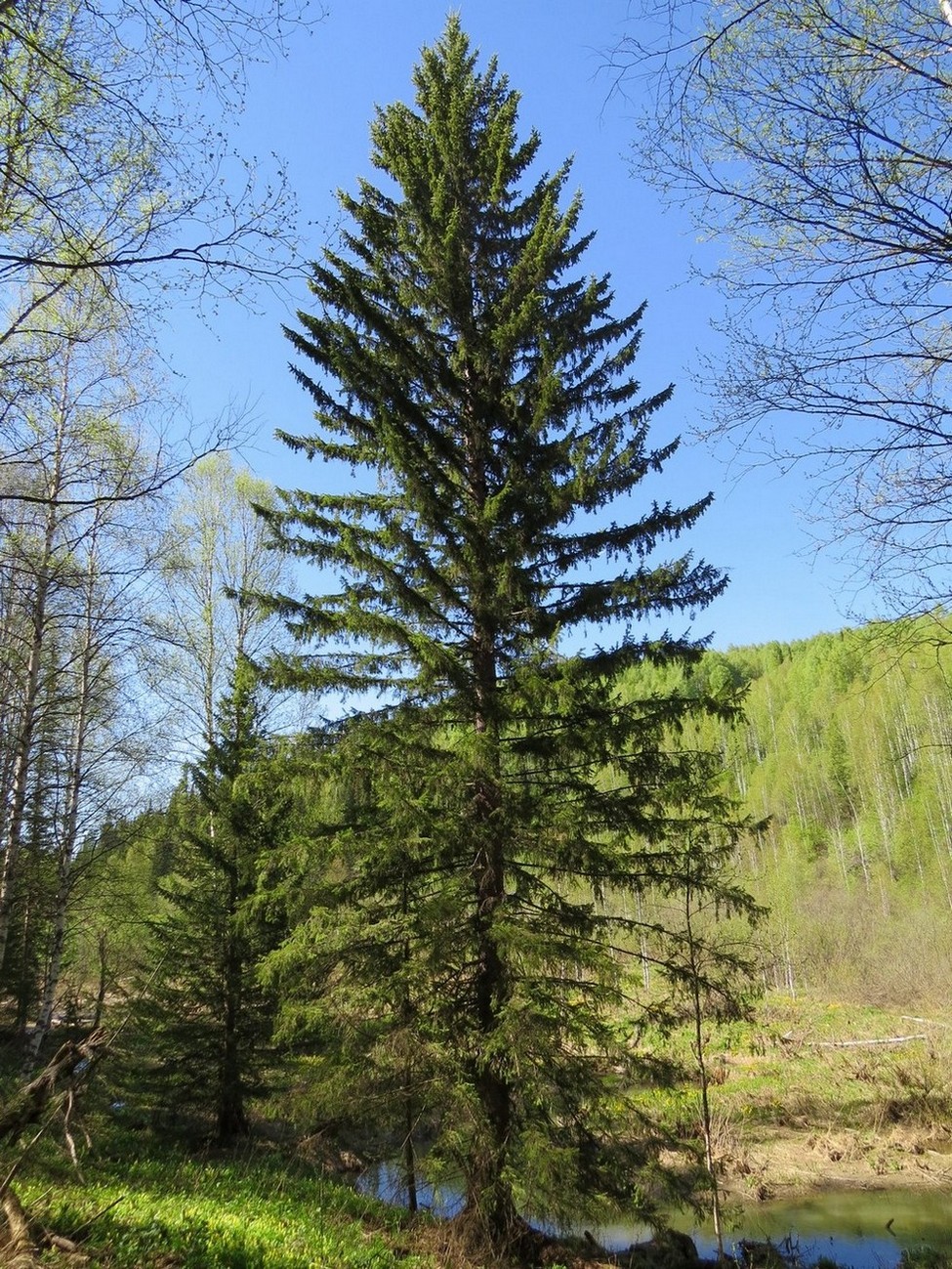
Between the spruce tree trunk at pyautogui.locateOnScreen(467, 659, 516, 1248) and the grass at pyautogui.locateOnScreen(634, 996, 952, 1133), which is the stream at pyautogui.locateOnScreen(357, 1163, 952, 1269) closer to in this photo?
the grass at pyautogui.locateOnScreen(634, 996, 952, 1133)

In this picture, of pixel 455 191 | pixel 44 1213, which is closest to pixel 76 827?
pixel 44 1213

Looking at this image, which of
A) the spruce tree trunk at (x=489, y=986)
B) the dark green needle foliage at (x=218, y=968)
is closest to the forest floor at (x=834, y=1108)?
the spruce tree trunk at (x=489, y=986)

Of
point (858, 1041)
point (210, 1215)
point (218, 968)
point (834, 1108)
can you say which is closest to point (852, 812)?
point (858, 1041)

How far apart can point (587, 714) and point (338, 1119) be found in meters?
4.76

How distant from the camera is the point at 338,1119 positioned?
23.3ft

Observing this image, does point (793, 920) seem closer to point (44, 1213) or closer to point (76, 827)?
point (76, 827)

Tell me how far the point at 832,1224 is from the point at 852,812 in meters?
60.0

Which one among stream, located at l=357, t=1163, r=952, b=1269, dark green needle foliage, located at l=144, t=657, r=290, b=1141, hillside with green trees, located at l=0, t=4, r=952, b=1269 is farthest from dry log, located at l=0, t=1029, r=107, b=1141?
stream, located at l=357, t=1163, r=952, b=1269

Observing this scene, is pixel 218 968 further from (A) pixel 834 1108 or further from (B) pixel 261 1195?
(A) pixel 834 1108

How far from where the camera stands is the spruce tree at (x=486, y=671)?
20.6 feet

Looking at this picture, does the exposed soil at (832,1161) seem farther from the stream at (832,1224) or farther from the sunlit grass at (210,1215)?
the sunlit grass at (210,1215)

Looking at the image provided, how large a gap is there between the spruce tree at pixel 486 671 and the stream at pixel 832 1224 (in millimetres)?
4828

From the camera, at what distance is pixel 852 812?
64.8m

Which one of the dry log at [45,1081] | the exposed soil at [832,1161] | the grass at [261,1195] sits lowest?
the exposed soil at [832,1161]
